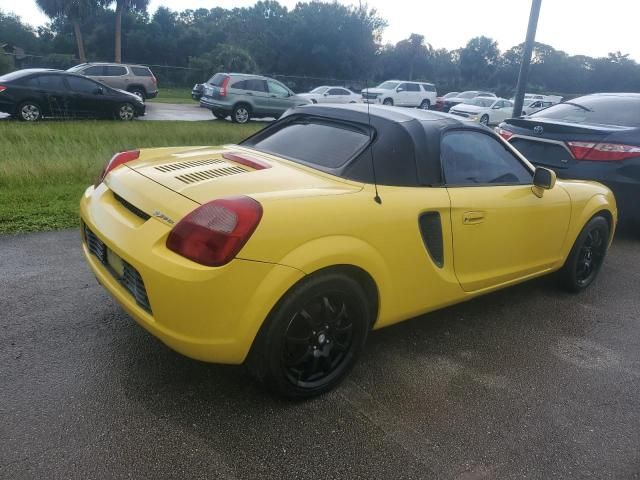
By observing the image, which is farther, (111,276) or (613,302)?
(613,302)

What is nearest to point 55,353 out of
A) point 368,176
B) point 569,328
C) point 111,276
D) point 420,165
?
point 111,276

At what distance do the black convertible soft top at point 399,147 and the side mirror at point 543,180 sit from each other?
657mm

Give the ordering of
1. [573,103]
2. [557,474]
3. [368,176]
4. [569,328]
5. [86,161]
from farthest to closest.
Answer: [86,161]
[573,103]
[569,328]
[368,176]
[557,474]

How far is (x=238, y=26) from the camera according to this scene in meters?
52.9

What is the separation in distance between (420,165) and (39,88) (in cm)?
1414

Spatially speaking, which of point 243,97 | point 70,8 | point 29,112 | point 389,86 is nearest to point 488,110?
point 389,86

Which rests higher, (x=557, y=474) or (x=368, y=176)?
(x=368, y=176)

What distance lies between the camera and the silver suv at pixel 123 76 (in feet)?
67.0

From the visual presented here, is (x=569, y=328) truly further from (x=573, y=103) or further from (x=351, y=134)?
(x=573, y=103)

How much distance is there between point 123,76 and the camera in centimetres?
2130

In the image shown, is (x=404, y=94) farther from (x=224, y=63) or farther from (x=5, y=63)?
(x=5, y=63)

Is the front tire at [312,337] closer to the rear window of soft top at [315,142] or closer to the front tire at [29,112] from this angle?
the rear window of soft top at [315,142]

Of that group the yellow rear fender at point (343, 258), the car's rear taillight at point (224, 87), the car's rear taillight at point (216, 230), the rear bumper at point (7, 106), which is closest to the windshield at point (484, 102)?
the car's rear taillight at point (224, 87)

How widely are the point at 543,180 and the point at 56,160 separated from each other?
6647 mm
